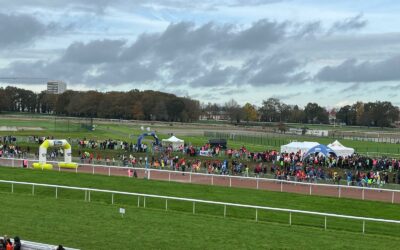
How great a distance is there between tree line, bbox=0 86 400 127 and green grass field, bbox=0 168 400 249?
9970 centimetres

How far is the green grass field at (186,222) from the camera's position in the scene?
13.4m

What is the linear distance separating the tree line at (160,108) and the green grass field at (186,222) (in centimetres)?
9970

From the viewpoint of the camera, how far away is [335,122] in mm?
159375

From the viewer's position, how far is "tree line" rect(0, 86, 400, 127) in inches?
4813

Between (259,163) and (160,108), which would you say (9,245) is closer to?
(259,163)

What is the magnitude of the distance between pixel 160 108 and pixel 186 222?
104786 mm

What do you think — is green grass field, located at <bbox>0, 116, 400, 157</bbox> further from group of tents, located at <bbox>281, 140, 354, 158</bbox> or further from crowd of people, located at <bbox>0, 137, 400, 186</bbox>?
group of tents, located at <bbox>281, 140, 354, 158</bbox>

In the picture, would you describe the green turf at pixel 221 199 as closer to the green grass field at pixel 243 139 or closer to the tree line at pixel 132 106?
the green grass field at pixel 243 139

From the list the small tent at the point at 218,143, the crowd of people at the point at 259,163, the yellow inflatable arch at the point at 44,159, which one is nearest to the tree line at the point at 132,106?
the small tent at the point at 218,143

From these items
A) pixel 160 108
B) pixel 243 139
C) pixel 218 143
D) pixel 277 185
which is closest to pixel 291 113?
pixel 160 108

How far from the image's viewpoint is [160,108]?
119875 millimetres

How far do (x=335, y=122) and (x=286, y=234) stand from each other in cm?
14947

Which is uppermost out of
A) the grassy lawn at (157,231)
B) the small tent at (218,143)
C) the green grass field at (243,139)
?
the small tent at (218,143)

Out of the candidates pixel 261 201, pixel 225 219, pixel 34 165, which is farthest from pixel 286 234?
pixel 34 165
